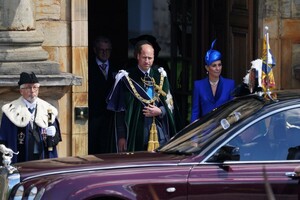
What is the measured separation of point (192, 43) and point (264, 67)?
399cm

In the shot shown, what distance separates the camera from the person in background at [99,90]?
12734 millimetres

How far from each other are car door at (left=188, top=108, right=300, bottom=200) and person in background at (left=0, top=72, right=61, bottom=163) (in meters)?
2.46

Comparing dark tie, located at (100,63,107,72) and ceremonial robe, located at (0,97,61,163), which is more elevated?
dark tie, located at (100,63,107,72)

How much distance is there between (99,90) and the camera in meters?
12.8

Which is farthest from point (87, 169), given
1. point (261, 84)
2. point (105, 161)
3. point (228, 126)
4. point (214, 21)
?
point (214, 21)

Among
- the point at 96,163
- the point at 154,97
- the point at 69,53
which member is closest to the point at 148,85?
the point at 154,97

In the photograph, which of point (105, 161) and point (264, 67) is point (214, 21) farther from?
point (105, 161)

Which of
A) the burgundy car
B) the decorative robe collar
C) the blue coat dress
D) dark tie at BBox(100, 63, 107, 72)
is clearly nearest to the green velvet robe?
the blue coat dress

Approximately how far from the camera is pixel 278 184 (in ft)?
26.7

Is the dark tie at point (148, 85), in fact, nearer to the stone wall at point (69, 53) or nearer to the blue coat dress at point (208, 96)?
the blue coat dress at point (208, 96)

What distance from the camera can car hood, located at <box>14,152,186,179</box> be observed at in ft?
27.3

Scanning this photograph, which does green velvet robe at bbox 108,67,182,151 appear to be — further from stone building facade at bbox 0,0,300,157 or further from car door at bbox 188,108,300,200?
car door at bbox 188,108,300,200

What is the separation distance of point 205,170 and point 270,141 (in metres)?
0.55

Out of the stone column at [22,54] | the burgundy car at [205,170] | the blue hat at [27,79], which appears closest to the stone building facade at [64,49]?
the stone column at [22,54]
